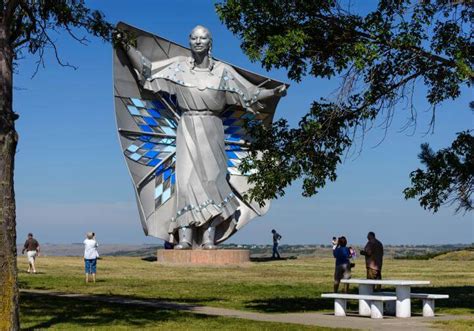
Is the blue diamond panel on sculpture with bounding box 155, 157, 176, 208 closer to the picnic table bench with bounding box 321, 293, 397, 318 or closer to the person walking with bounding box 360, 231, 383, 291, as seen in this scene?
the person walking with bounding box 360, 231, 383, 291

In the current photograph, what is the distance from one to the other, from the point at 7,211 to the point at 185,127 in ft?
92.3

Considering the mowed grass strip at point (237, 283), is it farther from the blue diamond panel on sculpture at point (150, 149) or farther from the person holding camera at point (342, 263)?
the blue diamond panel on sculpture at point (150, 149)

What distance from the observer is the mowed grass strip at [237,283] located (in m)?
19.4

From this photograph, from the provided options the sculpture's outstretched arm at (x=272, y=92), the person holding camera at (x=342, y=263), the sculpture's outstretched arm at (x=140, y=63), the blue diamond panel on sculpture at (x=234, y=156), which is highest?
the sculpture's outstretched arm at (x=140, y=63)

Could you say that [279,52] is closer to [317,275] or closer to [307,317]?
[307,317]

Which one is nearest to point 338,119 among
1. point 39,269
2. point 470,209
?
point 470,209

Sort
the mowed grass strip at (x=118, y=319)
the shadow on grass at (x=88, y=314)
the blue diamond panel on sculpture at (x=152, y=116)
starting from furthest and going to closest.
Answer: the blue diamond panel on sculpture at (x=152, y=116)
the shadow on grass at (x=88, y=314)
the mowed grass strip at (x=118, y=319)

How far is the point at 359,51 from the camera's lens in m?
15.6

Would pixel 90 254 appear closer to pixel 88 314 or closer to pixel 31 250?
pixel 31 250

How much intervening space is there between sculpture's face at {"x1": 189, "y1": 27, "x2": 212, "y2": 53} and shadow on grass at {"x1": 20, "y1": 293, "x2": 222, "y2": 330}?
21926 millimetres

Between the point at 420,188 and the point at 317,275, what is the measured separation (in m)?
13.2

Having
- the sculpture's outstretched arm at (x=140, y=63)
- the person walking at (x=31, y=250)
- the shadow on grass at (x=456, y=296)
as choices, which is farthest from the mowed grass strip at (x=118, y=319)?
the sculpture's outstretched arm at (x=140, y=63)

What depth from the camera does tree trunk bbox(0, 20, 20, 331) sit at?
11.8m

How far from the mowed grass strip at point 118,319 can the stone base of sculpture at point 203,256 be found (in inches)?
A: 790
